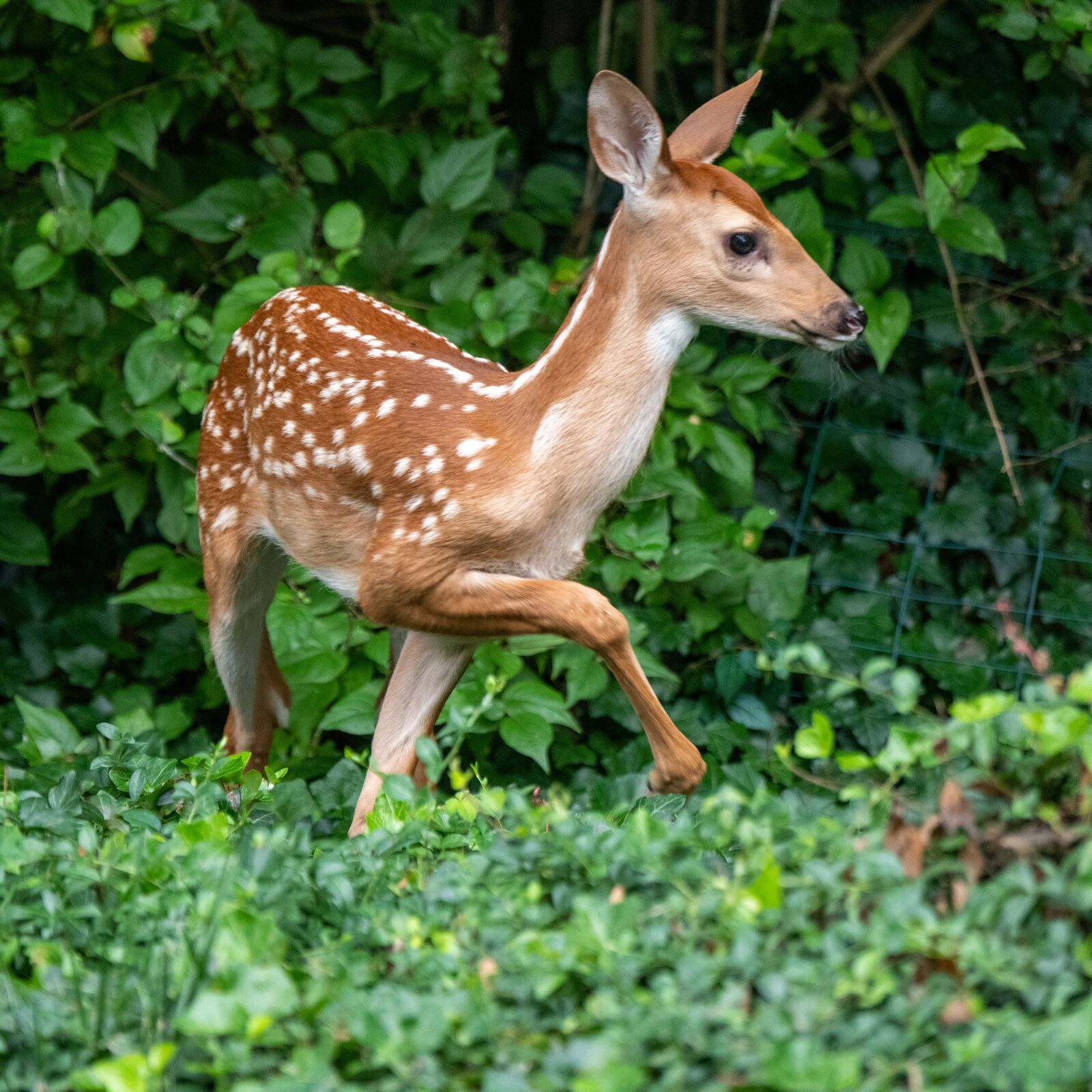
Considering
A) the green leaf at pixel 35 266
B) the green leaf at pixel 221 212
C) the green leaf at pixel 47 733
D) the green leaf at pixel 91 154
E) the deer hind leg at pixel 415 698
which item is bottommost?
the green leaf at pixel 47 733

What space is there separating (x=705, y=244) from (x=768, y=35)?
2.39m

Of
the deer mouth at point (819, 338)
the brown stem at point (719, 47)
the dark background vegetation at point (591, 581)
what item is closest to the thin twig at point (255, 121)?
the dark background vegetation at point (591, 581)

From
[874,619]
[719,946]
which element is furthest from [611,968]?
[874,619]

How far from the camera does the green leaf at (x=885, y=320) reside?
4773 mm

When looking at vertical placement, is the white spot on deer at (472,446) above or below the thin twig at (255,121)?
above

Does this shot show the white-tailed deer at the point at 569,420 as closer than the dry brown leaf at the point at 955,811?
No

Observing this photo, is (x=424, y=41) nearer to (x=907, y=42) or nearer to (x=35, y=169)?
(x=35, y=169)

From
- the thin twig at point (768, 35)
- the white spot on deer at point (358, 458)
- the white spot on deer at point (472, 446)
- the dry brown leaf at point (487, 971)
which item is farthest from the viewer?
the thin twig at point (768, 35)

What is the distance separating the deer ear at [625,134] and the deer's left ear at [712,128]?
29 cm

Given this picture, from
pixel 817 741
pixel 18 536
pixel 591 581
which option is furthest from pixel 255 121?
pixel 817 741

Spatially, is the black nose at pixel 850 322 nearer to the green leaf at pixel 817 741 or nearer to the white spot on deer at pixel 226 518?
the green leaf at pixel 817 741

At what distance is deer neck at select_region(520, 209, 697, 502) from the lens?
3.05 meters

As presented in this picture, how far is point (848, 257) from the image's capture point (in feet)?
16.1

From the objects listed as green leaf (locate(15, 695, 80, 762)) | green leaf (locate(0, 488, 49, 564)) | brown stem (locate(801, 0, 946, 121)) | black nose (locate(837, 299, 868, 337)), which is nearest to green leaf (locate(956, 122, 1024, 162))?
brown stem (locate(801, 0, 946, 121))
